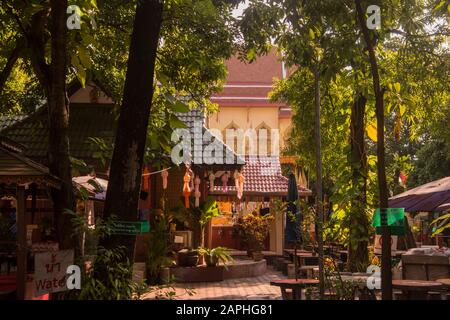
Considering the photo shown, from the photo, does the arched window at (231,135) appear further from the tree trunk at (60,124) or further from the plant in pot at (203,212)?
the tree trunk at (60,124)

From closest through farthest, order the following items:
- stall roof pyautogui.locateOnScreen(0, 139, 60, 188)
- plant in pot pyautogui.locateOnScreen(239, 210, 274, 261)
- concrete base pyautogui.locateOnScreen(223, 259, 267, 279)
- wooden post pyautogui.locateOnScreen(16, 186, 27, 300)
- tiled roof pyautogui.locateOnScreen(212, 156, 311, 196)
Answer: stall roof pyautogui.locateOnScreen(0, 139, 60, 188) < wooden post pyautogui.locateOnScreen(16, 186, 27, 300) < concrete base pyautogui.locateOnScreen(223, 259, 267, 279) < plant in pot pyautogui.locateOnScreen(239, 210, 274, 261) < tiled roof pyautogui.locateOnScreen(212, 156, 311, 196)

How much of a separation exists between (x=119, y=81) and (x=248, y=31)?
5.39 m

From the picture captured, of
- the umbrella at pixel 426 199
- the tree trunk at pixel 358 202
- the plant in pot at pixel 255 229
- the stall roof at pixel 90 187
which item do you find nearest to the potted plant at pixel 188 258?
the stall roof at pixel 90 187

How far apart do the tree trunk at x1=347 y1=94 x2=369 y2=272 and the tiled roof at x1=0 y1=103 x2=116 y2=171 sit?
276 inches

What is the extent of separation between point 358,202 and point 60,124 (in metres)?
7.76

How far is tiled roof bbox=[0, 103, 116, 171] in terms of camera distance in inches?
651

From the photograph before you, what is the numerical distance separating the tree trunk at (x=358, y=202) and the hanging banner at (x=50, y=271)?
7.66 metres

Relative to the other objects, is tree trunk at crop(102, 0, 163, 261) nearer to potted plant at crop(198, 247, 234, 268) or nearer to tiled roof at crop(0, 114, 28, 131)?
potted plant at crop(198, 247, 234, 268)

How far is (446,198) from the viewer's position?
11.0 metres

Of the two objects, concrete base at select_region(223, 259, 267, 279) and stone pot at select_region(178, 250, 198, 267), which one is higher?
stone pot at select_region(178, 250, 198, 267)

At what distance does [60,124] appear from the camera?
6078 mm

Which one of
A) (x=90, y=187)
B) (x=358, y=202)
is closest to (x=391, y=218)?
(x=358, y=202)

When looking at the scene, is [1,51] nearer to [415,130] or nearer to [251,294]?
[251,294]

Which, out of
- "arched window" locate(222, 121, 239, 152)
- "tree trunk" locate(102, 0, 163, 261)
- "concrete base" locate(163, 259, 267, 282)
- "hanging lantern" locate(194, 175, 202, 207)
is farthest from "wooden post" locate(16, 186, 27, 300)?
"arched window" locate(222, 121, 239, 152)
